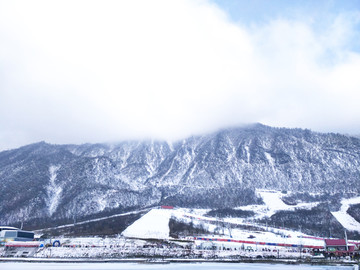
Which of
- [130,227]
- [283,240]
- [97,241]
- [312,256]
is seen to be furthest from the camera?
[130,227]

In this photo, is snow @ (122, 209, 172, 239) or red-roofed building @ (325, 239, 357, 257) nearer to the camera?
red-roofed building @ (325, 239, 357, 257)

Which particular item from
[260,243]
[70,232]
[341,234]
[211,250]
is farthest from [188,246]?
[341,234]

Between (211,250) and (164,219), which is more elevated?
(164,219)

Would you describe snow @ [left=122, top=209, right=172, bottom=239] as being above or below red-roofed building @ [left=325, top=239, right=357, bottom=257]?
above

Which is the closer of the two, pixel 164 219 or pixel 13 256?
pixel 13 256

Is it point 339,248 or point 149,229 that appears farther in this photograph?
point 149,229

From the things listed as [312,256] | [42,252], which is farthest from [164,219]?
[312,256]

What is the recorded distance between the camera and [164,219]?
200 metres

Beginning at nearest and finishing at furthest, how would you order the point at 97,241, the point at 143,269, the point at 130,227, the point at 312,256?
the point at 143,269 < the point at 312,256 < the point at 97,241 < the point at 130,227

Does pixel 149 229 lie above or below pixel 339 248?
above

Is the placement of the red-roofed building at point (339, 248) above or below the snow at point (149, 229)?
below

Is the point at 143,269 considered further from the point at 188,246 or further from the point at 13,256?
the point at 13,256

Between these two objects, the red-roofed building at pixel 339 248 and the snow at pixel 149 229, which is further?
the snow at pixel 149 229

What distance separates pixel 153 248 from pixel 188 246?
13927 millimetres
